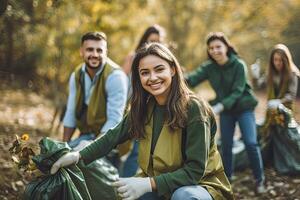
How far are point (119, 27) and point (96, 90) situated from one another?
3.87 meters

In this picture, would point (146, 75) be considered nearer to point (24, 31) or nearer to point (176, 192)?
point (176, 192)

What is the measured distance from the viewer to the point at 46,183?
2836mm

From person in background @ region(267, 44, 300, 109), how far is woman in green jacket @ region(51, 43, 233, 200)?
93.4 inches

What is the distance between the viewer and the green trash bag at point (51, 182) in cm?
280

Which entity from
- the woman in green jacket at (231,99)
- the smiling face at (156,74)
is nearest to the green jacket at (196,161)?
the smiling face at (156,74)

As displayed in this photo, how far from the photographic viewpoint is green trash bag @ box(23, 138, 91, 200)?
2805mm

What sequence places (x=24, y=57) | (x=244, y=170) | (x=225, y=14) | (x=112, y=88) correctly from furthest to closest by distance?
(x=225, y=14) → (x=24, y=57) → (x=244, y=170) → (x=112, y=88)

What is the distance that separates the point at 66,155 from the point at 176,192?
0.74 m

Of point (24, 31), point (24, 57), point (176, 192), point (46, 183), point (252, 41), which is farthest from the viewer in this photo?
point (252, 41)

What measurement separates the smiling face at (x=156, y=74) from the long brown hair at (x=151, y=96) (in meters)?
0.03

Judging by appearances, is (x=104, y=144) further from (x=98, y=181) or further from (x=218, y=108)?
(x=218, y=108)

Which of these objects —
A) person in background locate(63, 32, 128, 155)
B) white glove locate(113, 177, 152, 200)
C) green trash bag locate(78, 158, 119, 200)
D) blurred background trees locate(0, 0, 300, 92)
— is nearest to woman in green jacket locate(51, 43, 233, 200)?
white glove locate(113, 177, 152, 200)

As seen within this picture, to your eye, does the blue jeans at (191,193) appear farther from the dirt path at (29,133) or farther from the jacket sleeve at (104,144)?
the dirt path at (29,133)

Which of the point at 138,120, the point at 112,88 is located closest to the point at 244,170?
the point at 112,88
